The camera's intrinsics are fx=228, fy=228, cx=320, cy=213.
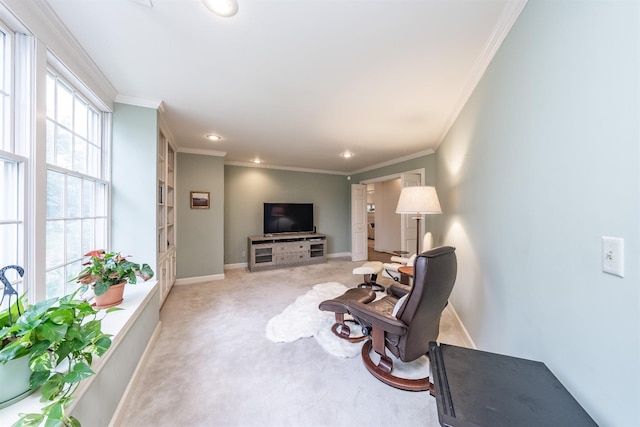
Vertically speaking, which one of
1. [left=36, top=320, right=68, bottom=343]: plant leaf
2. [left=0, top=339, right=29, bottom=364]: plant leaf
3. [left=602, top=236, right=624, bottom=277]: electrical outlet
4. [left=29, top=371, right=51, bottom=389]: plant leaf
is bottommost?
[left=29, top=371, right=51, bottom=389]: plant leaf

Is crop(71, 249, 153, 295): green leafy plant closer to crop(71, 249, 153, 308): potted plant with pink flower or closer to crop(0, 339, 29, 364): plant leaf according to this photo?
crop(71, 249, 153, 308): potted plant with pink flower

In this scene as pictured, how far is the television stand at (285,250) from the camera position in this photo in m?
4.92

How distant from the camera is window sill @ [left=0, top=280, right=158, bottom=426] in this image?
0.84 metres

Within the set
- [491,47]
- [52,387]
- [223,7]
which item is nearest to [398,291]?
[491,47]

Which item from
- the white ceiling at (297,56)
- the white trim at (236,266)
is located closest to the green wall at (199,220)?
the white trim at (236,266)

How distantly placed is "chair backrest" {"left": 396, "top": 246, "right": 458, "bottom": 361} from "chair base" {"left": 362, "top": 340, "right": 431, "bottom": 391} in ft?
0.63

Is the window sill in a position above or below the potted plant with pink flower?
below

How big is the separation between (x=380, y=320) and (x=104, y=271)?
200cm

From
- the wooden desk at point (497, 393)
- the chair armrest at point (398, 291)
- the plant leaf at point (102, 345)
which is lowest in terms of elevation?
the chair armrest at point (398, 291)

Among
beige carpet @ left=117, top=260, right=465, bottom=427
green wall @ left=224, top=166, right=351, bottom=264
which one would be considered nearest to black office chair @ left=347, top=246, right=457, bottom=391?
beige carpet @ left=117, top=260, right=465, bottom=427

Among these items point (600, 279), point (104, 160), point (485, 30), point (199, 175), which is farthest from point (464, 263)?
point (199, 175)

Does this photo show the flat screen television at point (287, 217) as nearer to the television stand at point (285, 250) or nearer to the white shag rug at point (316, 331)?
the television stand at point (285, 250)

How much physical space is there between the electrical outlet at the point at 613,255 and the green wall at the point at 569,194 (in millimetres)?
17

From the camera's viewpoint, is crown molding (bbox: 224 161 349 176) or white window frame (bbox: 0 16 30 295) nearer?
white window frame (bbox: 0 16 30 295)
